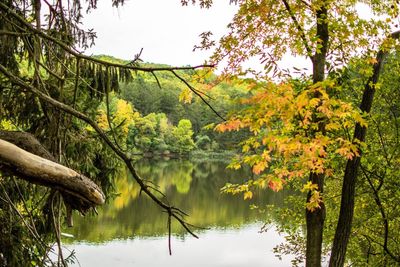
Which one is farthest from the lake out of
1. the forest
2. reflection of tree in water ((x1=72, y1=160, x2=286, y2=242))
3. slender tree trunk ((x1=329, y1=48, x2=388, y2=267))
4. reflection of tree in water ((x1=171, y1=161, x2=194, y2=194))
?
slender tree trunk ((x1=329, y1=48, x2=388, y2=267))

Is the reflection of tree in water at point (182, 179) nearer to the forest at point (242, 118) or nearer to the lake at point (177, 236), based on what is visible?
the lake at point (177, 236)


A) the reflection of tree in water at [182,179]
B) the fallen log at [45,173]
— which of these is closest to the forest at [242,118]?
the fallen log at [45,173]

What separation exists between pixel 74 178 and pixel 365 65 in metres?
4.11

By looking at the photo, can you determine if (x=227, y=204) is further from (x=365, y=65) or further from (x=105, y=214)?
(x=365, y=65)

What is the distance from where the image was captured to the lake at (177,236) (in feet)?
59.6

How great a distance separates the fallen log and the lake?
10.3 meters

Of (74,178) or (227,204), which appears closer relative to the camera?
(74,178)

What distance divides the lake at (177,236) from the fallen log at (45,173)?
10.3m

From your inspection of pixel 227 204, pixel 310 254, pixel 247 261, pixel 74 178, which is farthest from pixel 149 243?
pixel 74 178

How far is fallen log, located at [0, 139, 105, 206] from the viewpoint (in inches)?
70.1

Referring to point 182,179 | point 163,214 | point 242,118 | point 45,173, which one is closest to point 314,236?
point 242,118

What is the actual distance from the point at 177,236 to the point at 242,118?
18832mm

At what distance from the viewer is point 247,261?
18.1 m

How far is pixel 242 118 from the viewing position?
4.03 m
